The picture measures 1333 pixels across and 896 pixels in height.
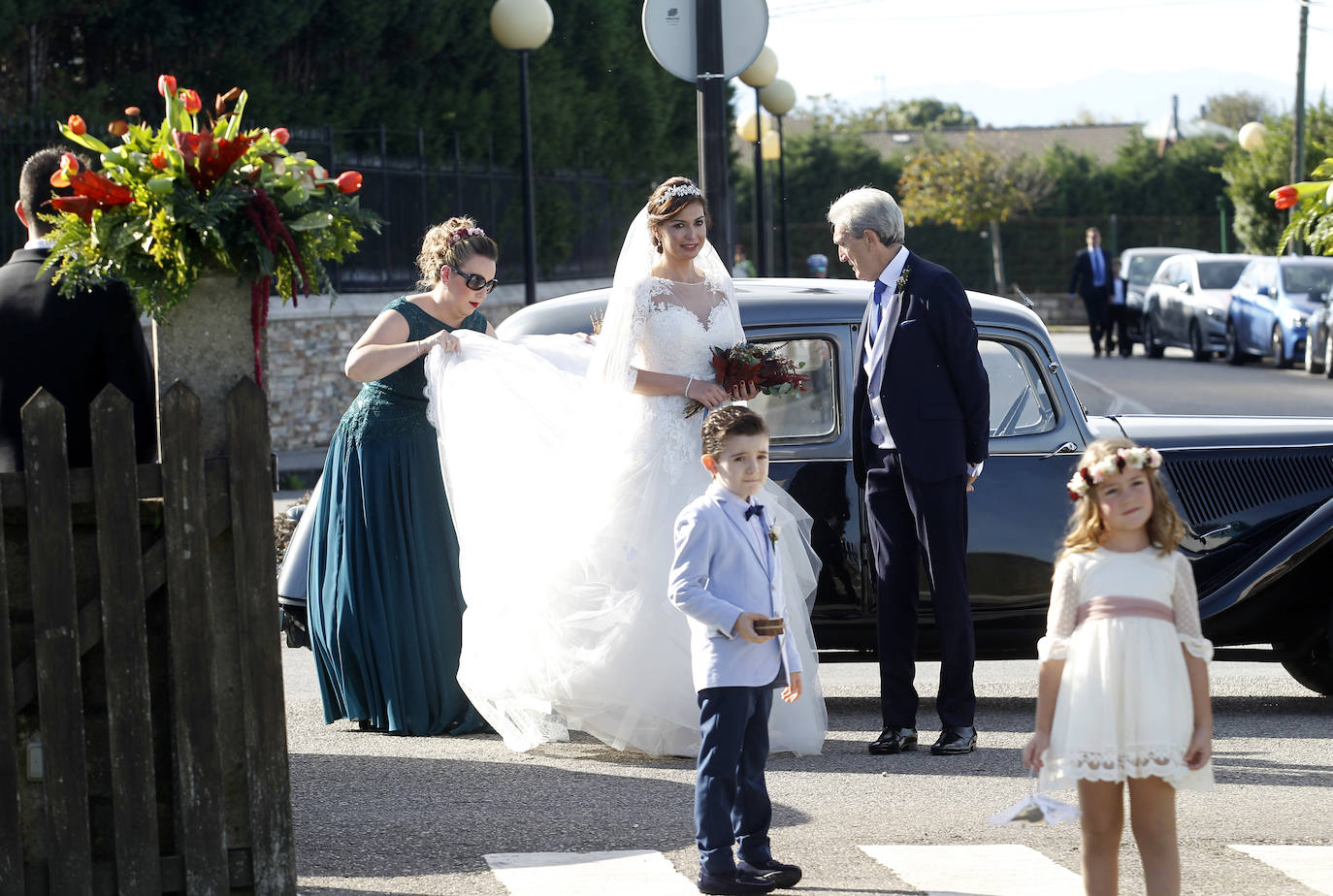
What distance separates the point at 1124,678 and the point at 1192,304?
2612 cm

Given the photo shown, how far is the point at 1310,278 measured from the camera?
87.0ft

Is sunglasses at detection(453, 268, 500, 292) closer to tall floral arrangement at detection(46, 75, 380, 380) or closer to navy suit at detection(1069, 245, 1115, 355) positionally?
tall floral arrangement at detection(46, 75, 380, 380)

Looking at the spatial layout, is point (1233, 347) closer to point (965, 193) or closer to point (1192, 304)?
point (1192, 304)

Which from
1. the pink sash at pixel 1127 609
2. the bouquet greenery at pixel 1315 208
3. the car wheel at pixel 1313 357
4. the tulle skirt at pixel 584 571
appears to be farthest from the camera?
the car wheel at pixel 1313 357

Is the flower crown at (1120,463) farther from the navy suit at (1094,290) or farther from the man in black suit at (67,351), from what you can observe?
the navy suit at (1094,290)

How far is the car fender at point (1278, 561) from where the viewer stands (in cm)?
695

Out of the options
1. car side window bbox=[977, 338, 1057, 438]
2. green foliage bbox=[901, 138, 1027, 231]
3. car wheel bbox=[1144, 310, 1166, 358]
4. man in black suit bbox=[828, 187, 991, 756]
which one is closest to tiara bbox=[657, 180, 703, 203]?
man in black suit bbox=[828, 187, 991, 756]

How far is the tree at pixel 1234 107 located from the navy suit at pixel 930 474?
87.5m

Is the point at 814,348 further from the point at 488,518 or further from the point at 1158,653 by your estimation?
the point at 1158,653

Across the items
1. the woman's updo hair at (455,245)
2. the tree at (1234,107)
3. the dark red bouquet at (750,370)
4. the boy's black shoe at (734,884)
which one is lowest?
the boy's black shoe at (734,884)

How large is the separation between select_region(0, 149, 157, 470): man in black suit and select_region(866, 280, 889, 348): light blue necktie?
271 cm

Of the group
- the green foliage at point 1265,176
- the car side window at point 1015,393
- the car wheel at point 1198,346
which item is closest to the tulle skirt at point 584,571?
the car side window at point 1015,393

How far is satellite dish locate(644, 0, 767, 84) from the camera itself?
931 cm

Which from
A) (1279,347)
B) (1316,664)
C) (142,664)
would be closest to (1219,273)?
(1279,347)
